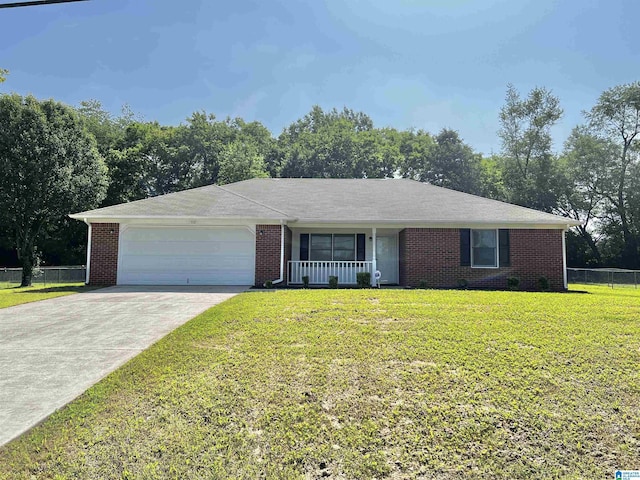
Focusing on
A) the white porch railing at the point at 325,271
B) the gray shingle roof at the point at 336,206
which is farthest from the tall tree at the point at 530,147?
the white porch railing at the point at 325,271

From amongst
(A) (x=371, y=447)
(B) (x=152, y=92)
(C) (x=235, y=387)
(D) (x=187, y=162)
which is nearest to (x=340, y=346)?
(C) (x=235, y=387)

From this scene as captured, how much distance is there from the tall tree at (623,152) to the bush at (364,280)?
26.6m

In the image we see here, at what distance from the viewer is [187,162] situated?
118 ft

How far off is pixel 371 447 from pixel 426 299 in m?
6.18

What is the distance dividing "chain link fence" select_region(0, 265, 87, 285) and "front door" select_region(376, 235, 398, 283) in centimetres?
1374

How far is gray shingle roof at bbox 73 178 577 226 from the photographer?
14.2 meters

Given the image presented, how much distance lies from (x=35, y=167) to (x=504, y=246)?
887 inches

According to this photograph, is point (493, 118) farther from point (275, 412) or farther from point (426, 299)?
point (275, 412)

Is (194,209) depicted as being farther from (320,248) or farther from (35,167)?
(35,167)

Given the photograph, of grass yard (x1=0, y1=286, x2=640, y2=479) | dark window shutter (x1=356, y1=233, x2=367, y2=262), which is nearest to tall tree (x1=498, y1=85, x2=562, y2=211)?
dark window shutter (x1=356, y1=233, x2=367, y2=262)

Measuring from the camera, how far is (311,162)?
36.8 m

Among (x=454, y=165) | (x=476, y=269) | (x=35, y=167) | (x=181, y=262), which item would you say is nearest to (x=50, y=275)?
(x=35, y=167)

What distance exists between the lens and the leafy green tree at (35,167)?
20.4 m

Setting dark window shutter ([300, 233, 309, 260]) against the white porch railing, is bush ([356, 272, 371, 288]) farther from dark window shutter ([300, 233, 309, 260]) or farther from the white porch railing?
dark window shutter ([300, 233, 309, 260])
